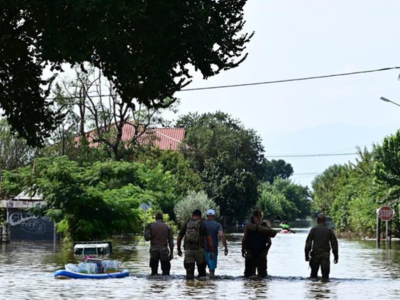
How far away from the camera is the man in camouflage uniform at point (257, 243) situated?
2572 cm

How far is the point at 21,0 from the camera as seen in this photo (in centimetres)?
1841

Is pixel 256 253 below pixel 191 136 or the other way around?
below

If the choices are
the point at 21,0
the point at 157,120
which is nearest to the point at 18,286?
the point at 21,0

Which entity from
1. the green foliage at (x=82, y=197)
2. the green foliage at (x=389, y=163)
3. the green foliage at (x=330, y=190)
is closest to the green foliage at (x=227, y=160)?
the green foliage at (x=330, y=190)

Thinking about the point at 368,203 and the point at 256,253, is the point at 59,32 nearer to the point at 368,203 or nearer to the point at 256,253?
the point at 256,253


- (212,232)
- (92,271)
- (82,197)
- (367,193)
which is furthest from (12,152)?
(212,232)

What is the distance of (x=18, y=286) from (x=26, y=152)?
219 feet

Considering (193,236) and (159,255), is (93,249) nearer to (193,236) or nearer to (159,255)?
(159,255)

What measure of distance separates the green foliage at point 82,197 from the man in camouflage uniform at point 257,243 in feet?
62.7

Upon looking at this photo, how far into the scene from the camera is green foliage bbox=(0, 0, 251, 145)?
63.2ft

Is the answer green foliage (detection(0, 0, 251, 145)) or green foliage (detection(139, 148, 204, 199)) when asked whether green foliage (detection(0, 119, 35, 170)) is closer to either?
green foliage (detection(139, 148, 204, 199))

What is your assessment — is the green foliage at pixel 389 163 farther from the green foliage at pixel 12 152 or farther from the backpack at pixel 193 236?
the backpack at pixel 193 236

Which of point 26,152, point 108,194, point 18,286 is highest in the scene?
point 26,152

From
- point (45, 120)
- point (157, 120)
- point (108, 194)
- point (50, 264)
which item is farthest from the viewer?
point (157, 120)
